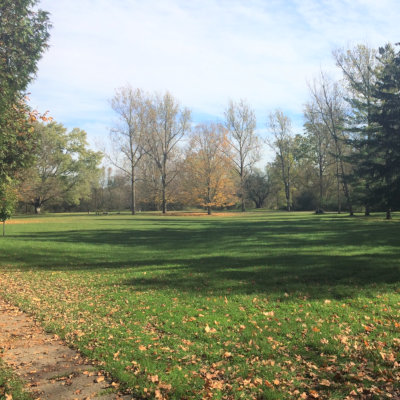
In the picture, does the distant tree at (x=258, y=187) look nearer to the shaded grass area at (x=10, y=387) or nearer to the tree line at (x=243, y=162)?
the tree line at (x=243, y=162)

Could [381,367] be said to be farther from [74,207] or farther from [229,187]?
[74,207]

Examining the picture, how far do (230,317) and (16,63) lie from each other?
8600mm

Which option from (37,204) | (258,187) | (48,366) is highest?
(258,187)

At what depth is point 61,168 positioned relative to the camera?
55.7m

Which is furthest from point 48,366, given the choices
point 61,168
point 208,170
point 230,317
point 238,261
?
point 61,168

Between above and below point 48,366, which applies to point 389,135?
above

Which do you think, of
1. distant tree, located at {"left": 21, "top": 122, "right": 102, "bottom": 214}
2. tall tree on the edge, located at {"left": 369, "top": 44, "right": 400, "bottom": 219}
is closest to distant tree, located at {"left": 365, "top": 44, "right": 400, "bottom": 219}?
tall tree on the edge, located at {"left": 369, "top": 44, "right": 400, "bottom": 219}

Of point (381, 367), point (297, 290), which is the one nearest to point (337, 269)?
point (297, 290)

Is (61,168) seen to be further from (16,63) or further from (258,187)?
(16,63)

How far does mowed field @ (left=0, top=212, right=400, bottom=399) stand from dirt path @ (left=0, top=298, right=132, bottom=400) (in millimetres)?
198

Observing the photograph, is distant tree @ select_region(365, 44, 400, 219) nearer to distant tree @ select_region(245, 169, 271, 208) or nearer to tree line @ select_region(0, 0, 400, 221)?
tree line @ select_region(0, 0, 400, 221)

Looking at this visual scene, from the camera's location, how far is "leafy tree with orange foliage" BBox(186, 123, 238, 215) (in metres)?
49.3

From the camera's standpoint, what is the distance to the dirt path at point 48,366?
3.47 meters

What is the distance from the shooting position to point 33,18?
977 centimetres
